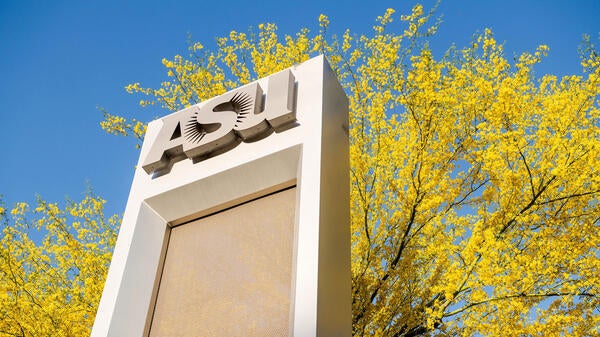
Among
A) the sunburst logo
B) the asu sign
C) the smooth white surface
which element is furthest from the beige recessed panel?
the sunburst logo

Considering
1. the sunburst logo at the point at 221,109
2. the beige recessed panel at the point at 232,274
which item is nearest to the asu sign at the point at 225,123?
the sunburst logo at the point at 221,109

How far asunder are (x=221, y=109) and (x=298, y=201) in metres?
1.07

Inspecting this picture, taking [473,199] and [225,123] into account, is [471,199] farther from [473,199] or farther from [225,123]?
[225,123]

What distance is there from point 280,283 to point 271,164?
711 millimetres

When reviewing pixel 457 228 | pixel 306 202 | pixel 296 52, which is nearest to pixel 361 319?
pixel 457 228

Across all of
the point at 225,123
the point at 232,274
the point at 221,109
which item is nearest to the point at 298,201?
the point at 232,274

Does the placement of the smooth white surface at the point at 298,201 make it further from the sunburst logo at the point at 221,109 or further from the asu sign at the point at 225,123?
the sunburst logo at the point at 221,109

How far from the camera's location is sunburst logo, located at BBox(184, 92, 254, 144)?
9.65 ft

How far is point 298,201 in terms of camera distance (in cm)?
238

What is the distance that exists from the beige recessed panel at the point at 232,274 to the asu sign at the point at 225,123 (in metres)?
0.43

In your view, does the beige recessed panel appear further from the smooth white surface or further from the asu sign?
the asu sign

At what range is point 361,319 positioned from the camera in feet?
14.7

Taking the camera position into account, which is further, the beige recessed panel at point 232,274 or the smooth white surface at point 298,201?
the beige recessed panel at point 232,274

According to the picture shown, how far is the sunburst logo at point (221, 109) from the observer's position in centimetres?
294
